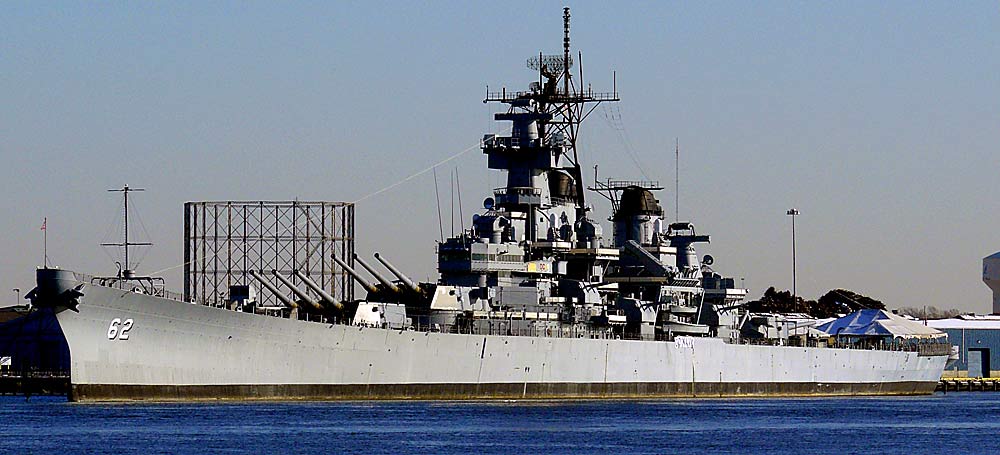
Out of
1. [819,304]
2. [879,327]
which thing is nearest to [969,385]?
[879,327]

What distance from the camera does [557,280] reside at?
7106 centimetres

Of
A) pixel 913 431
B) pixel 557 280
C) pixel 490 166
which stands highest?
pixel 490 166

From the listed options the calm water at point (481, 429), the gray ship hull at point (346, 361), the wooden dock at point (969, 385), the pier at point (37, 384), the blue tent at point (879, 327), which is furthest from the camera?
the wooden dock at point (969, 385)

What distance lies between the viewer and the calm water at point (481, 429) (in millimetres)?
47656

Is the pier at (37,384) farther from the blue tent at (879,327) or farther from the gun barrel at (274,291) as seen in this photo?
the blue tent at (879,327)

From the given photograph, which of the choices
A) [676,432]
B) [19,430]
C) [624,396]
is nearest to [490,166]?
[624,396]

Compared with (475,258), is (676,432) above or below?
below

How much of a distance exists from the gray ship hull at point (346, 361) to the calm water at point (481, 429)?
0.71 meters

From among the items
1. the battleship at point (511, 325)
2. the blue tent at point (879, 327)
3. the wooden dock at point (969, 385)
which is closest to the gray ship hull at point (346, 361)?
the battleship at point (511, 325)

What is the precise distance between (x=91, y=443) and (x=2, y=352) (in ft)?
191

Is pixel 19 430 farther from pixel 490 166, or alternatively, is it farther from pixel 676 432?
pixel 490 166

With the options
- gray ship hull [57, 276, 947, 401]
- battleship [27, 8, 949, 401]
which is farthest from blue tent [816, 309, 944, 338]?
gray ship hull [57, 276, 947, 401]

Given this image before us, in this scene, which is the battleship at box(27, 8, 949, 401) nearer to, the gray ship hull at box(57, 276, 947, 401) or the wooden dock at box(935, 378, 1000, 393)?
the gray ship hull at box(57, 276, 947, 401)

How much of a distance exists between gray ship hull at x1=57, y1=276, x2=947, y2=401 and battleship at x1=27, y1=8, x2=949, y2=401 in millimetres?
52
